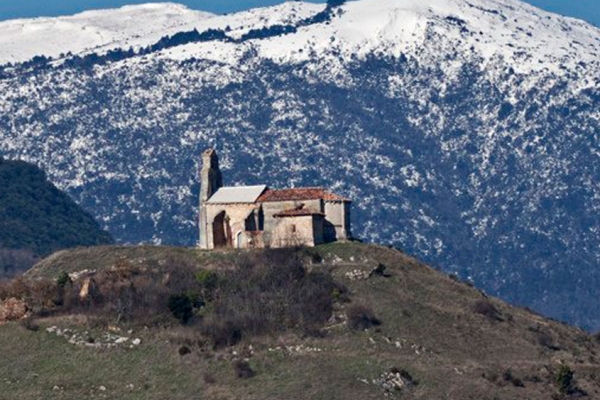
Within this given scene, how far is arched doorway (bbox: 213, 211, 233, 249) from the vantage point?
18225 centimetres

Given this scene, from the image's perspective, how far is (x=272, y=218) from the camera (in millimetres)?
179625

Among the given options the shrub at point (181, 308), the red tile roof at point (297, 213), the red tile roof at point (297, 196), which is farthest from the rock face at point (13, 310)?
the red tile roof at point (297, 196)

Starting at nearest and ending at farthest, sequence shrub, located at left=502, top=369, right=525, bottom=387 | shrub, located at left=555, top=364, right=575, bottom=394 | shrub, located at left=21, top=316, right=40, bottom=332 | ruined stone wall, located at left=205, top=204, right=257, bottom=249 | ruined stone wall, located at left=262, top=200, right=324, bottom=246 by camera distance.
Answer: shrub, located at left=502, top=369, right=525, bottom=387 < shrub, located at left=555, top=364, right=575, bottom=394 < shrub, located at left=21, top=316, right=40, bottom=332 < ruined stone wall, located at left=262, top=200, right=324, bottom=246 < ruined stone wall, located at left=205, top=204, right=257, bottom=249

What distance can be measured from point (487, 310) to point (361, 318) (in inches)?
408

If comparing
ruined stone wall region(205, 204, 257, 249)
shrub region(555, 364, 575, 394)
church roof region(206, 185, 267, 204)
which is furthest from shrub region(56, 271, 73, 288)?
shrub region(555, 364, 575, 394)

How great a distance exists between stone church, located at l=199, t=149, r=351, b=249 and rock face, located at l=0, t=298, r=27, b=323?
1578 cm

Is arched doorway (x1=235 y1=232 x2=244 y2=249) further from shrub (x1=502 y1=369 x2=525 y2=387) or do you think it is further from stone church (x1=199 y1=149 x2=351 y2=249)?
shrub (x1=502 y1=369 x2=525 y2=387)

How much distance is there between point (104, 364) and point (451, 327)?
910 inches

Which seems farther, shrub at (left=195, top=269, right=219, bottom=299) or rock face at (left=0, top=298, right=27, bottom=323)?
shrub at (left=195, top=269, right=219, bottom=299)

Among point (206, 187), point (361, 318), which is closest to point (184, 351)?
Result: point (361, 318)

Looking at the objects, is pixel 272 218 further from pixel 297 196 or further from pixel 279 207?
pixel 297 196

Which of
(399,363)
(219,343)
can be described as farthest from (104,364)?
(399,363)

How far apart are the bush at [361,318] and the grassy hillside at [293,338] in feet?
0.34

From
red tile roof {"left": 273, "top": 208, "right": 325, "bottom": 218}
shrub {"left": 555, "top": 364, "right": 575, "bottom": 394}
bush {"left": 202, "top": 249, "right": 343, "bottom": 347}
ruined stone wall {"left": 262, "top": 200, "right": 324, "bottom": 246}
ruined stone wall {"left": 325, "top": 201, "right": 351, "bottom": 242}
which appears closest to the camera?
shrub {"left": 555, "top": 364, "right": 575, "bottom": 394}
